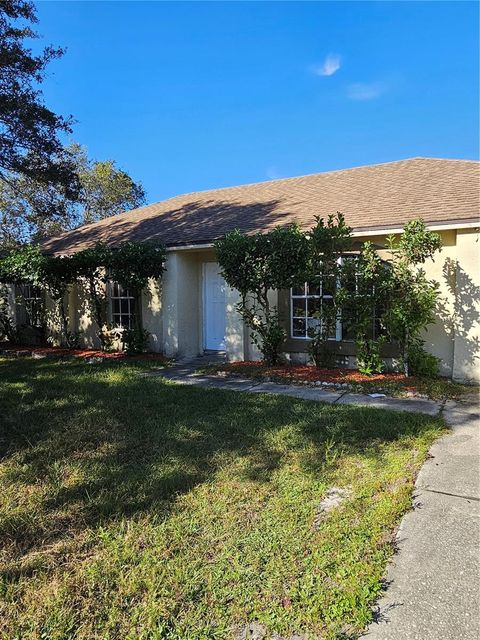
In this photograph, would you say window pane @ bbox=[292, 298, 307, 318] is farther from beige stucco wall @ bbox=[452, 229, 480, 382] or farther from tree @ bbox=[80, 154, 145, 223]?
tree @ bbox=[80, 154, 145, 223]

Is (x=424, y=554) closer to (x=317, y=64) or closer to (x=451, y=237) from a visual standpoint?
(x=451, y=237)

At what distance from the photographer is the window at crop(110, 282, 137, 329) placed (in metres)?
11.3

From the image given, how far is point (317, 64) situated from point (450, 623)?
12333 millimetres

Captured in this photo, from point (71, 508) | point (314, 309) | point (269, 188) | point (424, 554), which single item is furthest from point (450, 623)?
point (269, 188)

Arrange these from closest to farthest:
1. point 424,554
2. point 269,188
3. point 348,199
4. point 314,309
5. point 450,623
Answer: point 450,623 < point 424,554 < point 314,309 < point 348,199 < point 269,188

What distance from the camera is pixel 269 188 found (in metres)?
12.7

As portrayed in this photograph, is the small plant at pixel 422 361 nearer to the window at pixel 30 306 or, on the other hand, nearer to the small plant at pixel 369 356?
the small plant at pixel 369 356

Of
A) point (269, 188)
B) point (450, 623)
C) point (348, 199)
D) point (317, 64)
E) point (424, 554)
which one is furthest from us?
point (269, 188)

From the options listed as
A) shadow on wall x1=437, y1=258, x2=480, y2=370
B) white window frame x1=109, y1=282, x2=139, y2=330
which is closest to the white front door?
white window frame x1=109, y1=282, x2=139, y2=330

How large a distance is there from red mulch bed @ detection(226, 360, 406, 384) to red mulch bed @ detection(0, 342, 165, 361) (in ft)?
9.08

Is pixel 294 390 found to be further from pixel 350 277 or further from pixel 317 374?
pixel 350 277

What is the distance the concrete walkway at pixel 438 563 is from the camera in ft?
6.56

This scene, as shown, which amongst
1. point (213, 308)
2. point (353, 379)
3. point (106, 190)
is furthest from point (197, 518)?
point (106, 190)

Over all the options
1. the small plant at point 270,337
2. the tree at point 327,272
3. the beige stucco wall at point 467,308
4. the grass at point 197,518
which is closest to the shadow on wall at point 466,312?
the beige stucco wall at point 467,308
